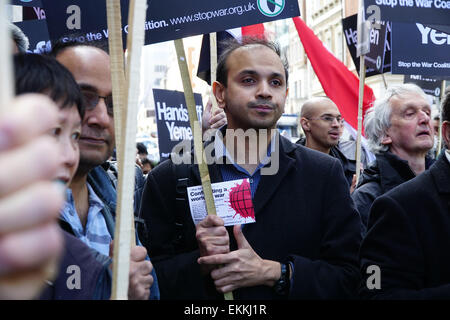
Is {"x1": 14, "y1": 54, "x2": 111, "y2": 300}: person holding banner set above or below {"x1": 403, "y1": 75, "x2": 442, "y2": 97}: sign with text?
below

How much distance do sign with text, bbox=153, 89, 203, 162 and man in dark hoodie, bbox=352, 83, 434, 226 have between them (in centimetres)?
229

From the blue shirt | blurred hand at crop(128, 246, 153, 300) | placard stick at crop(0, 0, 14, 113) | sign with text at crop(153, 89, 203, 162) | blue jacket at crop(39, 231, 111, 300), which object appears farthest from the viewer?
sign with text at crop(153, 89, 203, 162)

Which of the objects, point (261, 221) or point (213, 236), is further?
point (261, 221)

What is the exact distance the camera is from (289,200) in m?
2.44

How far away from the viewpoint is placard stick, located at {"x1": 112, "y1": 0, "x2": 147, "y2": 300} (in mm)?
1222

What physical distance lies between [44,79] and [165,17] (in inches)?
62.8

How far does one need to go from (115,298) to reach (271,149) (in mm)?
1472

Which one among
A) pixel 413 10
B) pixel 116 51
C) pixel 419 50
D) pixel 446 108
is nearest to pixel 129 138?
pixel 116 51

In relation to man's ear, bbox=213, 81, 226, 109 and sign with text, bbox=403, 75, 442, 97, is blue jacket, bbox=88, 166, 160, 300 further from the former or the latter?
sign with text, bbox=403, 75, 442, 97

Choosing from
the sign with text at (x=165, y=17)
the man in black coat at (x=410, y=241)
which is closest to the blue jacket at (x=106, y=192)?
the sign with text at (x=165, y=17)

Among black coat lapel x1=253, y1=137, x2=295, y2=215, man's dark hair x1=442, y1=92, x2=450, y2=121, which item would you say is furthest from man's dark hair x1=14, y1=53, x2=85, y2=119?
man's dark hair x1=442, y1=92, x2=450, y2=121

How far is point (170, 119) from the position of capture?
5.98 metres

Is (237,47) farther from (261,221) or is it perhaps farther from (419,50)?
(419,50)
